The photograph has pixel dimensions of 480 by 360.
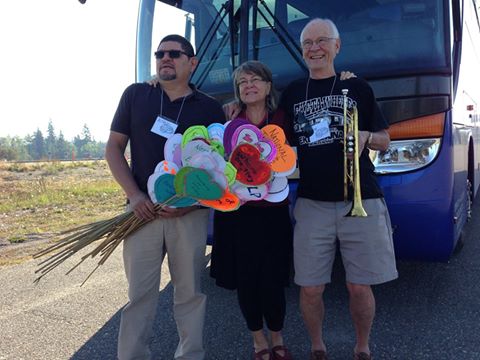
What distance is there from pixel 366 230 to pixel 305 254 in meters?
0.37

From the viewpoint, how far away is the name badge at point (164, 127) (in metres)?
2.48

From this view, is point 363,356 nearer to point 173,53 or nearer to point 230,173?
point 230,173

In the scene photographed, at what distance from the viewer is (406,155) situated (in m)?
2.91

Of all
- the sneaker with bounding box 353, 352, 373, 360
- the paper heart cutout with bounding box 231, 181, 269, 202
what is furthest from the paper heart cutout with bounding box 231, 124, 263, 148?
the sneaker with bounding box 353, 352, 373, 360

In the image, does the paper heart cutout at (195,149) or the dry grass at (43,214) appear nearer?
the paper heart cutout at (195,149)

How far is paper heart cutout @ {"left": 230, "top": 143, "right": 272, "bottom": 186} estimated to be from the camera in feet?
7.88

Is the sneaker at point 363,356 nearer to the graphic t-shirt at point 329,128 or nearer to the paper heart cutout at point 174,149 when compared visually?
the graphic t-shirt at point 329,128

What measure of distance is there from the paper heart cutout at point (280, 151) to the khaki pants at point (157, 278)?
0.59 meters

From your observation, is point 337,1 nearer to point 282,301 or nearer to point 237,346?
point 282,301

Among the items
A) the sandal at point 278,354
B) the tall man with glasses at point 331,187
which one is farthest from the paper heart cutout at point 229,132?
the sandal at point 278,354

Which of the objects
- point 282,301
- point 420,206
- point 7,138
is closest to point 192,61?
point 282,301

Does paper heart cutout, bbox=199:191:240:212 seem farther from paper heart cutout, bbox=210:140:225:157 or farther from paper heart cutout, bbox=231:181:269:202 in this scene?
paper heart cutout, bbox=210:140:225:157

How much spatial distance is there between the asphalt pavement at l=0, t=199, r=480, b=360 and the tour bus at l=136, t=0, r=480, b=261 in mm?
533

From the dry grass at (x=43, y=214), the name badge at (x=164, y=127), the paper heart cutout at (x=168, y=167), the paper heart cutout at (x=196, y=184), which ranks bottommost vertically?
the dry grass at (x=43, y=214)
